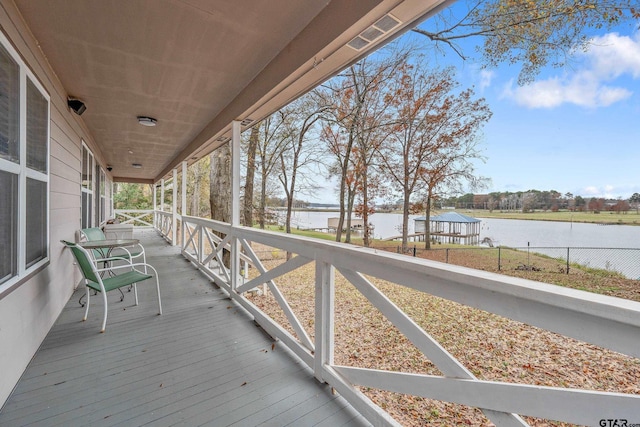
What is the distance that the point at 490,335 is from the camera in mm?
2939

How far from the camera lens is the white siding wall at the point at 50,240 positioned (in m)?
1.75

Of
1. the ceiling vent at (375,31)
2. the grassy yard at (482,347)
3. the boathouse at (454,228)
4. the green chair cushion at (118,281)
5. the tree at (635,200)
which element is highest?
the ceiling vent at (375,31)

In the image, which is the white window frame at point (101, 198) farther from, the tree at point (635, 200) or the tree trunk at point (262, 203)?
the tree at point (635, 200)

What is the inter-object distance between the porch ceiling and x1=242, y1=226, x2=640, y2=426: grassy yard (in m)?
1.44

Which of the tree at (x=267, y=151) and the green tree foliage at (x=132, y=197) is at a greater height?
the tree at (x=267, y=151)

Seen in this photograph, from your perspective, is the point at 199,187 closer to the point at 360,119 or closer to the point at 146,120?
the point at 146,120

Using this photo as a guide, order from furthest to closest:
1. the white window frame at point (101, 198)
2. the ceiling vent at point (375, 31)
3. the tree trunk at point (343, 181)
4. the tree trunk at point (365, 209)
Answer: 1. the white window frame at point (101, 198)
2. the tree trunk at point (343, 181)
3. the tree trunk at point (365, 209)
4. the ceiling vent at point (375, 31)

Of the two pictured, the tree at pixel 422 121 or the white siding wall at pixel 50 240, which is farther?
the tree at pixel 422 121

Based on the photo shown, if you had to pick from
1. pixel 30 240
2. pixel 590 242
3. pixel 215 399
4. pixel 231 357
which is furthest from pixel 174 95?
pixel 590 242

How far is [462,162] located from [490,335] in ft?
6.13

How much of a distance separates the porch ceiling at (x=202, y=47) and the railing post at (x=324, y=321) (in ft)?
4.87

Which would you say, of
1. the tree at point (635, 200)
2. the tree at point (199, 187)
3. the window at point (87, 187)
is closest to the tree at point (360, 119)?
the tree at point (635, 200)

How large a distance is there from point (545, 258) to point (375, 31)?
1.62 m

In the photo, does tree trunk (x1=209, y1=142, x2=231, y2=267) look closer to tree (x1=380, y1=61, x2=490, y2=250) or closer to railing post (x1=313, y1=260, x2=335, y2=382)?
tree (x1=380, y1=61, x2=490, y2=250)
